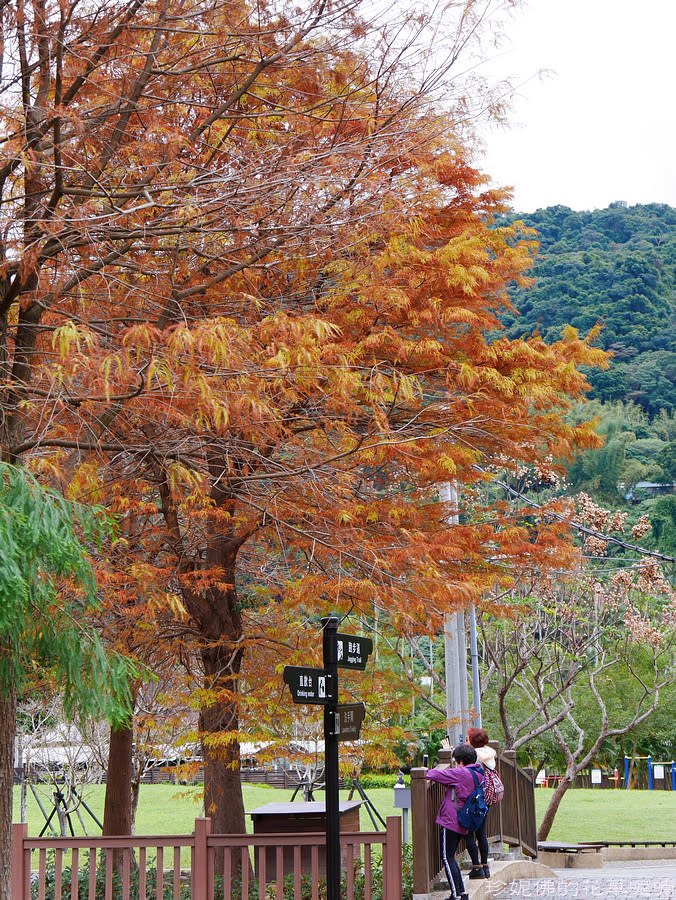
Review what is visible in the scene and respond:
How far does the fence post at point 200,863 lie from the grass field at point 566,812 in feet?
67.3

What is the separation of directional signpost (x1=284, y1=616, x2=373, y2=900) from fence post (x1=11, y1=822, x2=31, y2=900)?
11.7ft

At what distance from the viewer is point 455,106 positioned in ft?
30.9

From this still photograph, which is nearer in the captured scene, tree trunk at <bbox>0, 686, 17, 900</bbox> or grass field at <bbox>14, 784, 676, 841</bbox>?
tree trunk at <bbox>0, 686, 17, 900</bbox>

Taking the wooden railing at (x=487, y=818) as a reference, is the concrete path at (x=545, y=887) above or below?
below

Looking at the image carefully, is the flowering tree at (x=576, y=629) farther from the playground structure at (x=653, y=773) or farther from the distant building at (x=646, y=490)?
the distant building at (x=646, y=490)

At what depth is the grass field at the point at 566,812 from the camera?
34.7 m

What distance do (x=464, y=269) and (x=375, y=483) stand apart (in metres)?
3.00

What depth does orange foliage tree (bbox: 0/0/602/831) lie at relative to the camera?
7727mm

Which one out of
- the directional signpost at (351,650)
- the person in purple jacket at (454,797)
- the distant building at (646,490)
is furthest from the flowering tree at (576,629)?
the distant building at (646,490)

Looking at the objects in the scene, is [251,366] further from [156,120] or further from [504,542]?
[504,542]

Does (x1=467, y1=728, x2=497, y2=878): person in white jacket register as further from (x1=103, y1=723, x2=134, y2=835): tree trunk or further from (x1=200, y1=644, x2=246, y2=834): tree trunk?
(x1=103, y1=723, x2=134, y2=835): tree trunk

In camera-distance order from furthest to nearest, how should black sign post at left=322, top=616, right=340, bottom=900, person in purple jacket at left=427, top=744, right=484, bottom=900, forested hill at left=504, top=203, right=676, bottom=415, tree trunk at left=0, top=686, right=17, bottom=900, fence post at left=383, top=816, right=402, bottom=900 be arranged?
forested hill at left=504, top=203, right=676, bottom=415, person in purple jacket at left=427, top=744, right=484, bottom=900, fence post at left=383, top=816, right=402, bottom=900, tree trunk at left=0, top=686, right=17, bottom=900, black sign post at left=322, top=616, right=340, bottom=900

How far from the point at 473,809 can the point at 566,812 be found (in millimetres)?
35308

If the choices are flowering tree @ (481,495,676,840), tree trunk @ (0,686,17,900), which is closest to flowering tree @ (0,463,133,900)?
tree trunk @ (0,686,17,900)
